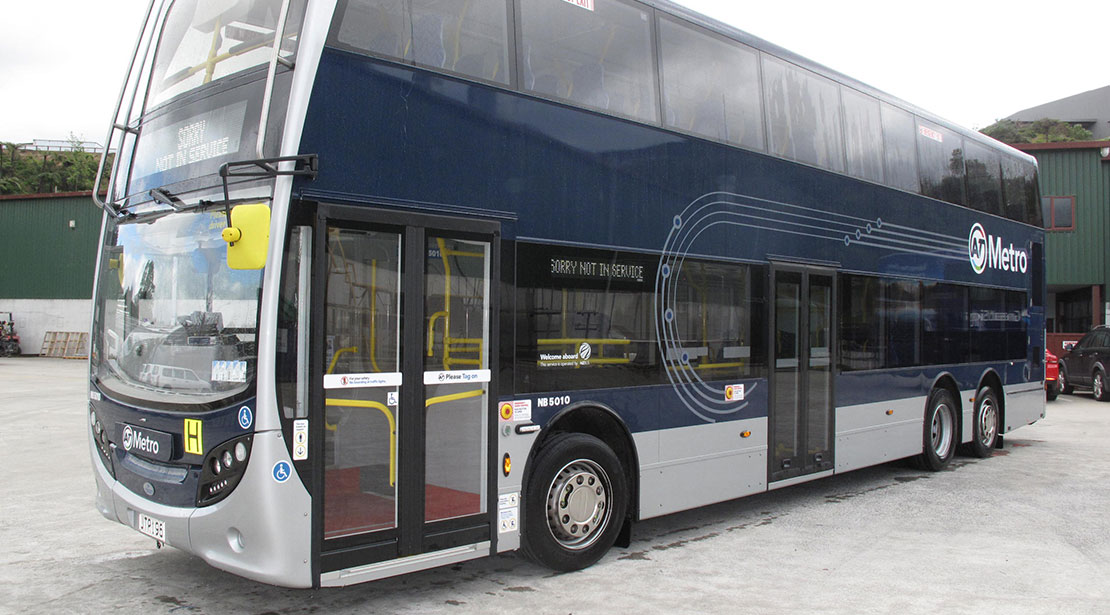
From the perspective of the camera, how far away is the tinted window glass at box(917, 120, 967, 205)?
10773 millimetres

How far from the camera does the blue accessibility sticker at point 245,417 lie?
4734 mm

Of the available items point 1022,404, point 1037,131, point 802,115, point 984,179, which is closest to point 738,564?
point 802,115

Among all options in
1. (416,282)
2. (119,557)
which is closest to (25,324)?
(119,557)

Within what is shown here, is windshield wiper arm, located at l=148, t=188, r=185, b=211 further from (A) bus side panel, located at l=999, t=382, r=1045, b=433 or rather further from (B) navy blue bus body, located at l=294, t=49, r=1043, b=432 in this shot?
(A) bus side panel, located at l=999, t=382, r=1045, b=433

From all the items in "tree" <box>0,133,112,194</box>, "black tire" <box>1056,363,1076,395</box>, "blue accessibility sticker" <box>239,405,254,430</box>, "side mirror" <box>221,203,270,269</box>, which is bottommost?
"black tire" <box>1056,363,1076,395</box>

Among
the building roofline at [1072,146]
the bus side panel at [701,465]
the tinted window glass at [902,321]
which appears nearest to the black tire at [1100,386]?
the building roofline at [1072,146]

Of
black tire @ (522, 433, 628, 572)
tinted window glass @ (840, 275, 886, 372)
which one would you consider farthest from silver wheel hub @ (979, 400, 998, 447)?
black tire @ (522, 433, 628, 572)

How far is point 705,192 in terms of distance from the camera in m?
7.54

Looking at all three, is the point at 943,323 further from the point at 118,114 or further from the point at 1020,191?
the point at 118,114

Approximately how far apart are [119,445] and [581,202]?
3.49 metres

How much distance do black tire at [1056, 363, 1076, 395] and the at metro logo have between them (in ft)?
41.2

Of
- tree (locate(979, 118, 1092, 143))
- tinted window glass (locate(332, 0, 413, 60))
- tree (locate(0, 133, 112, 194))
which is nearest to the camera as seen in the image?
tinted window glass (locate(332, 0, 413, 60))

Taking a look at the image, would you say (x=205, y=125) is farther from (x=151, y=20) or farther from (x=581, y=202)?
(x=581, y=202)

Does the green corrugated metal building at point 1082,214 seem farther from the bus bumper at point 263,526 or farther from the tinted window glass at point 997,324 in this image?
the bus bumper at point 263,526
